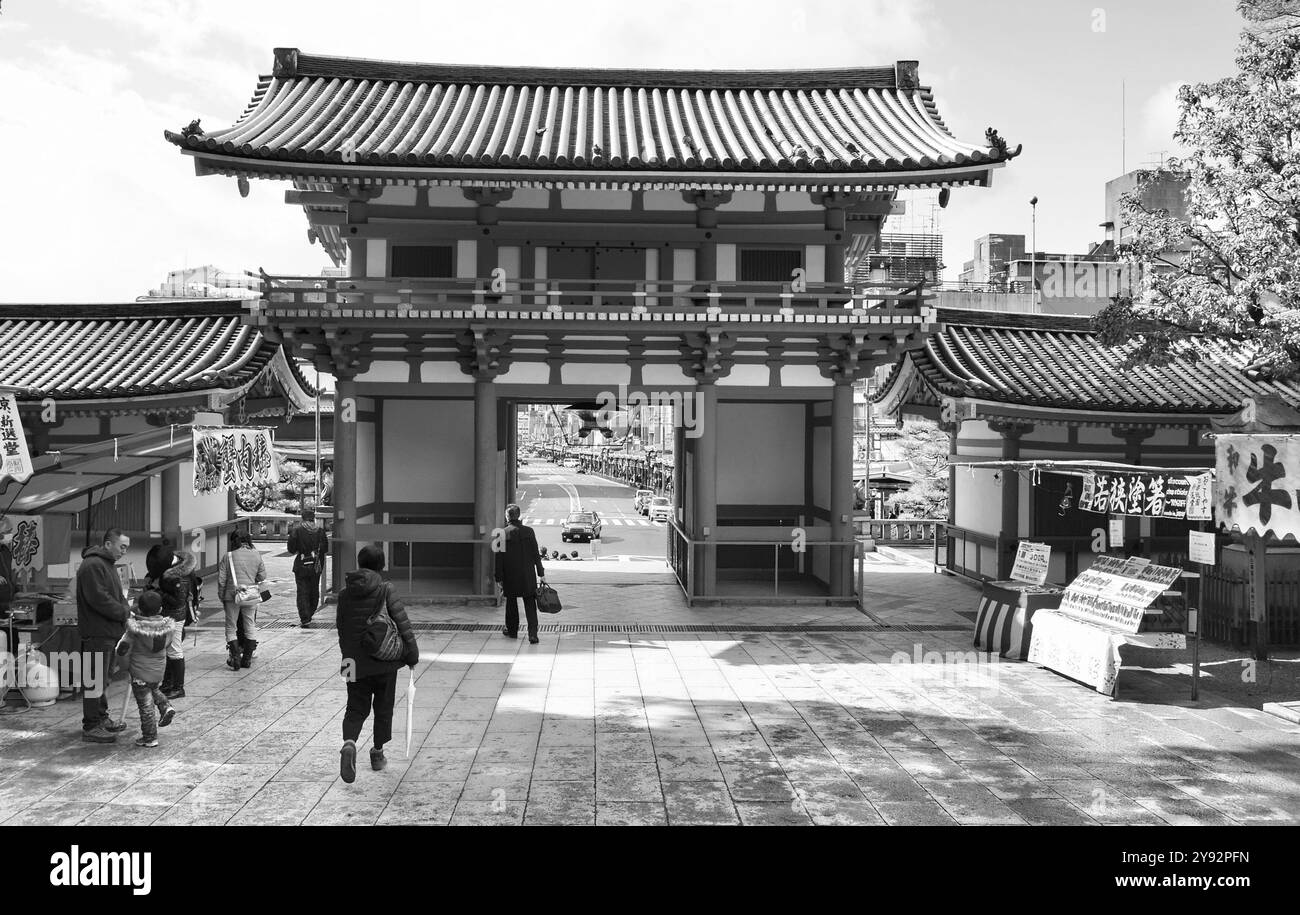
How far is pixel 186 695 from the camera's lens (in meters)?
11.2

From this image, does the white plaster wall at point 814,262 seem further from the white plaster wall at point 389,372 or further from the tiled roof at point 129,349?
the tiled roof at point 129,349

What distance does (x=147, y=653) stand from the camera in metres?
9.09

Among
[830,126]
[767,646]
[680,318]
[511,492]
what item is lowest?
[767,646]

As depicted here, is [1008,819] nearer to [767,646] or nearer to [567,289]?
[767,646]

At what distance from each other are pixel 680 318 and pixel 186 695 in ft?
32.6

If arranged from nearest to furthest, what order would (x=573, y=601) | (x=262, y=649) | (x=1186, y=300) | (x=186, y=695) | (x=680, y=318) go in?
(x=186, y=695)
(x=262, y=649)
(x=1186, y=300)
(x=680, y=318)
(x=573, y=601)

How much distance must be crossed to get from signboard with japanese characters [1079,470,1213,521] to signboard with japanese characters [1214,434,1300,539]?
49 centimetres

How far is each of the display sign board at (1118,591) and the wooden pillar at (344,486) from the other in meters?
12.1

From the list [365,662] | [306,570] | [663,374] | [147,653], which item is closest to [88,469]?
[306,570]

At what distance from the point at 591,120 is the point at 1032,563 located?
12.8 m

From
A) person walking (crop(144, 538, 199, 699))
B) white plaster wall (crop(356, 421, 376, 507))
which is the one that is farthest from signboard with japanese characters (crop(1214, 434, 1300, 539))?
white plaster wall (crop(356, 421, 376, 507))

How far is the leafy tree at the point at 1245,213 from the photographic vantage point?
46.5 ft

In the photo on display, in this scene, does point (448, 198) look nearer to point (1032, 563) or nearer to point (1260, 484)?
point (1032, 563)

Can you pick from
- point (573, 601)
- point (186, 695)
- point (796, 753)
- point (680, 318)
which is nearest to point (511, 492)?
point (573, 601)
